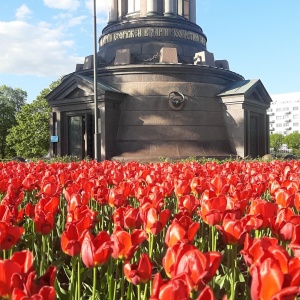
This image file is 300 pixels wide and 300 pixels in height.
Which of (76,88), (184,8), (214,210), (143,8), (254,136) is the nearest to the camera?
(214,210)

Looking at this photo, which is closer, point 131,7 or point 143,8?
point 143,8

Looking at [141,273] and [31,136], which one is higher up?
[31,136]

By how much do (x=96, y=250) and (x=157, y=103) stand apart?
2558 cm

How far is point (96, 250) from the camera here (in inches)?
86.1

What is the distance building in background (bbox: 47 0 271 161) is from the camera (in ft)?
89.0

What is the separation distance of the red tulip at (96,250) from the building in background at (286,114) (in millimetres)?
171254

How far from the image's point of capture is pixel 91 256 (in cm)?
219

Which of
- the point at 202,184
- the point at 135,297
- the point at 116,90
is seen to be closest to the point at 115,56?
the point at 116,90

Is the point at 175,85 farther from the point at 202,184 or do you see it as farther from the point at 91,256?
the point at 91,256

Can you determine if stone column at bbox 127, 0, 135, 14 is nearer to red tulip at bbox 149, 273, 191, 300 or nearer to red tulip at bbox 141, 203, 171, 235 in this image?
red tulip at bbox 141, 203, 171, 235

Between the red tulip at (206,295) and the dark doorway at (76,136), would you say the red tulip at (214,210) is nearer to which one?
the red tulip at (206,295)

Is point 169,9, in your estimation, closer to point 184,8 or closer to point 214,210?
point 184,8

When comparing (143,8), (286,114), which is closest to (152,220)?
A: (143,8)

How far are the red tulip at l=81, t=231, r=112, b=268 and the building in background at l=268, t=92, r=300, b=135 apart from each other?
171 metres
